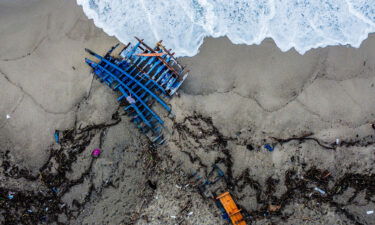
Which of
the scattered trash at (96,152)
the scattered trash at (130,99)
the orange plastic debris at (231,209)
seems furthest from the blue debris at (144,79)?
the orange plastic debris at (231,209)

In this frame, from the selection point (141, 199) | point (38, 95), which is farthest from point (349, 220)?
point (38, 95)

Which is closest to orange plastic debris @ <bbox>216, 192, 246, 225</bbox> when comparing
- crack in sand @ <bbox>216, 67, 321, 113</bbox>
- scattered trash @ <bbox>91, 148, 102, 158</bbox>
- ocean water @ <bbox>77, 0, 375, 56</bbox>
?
crack in sand @ <bbox>216, 67, 321, 113</bbox>

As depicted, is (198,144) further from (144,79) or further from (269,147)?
(144,79)

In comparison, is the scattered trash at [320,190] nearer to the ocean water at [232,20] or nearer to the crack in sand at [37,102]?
the ocean water at [232,20]

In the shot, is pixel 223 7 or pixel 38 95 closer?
pixel 38 95

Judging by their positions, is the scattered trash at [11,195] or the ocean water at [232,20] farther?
the ocean water at [232,20]

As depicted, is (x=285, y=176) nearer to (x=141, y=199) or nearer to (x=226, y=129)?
(x=226, y=129)

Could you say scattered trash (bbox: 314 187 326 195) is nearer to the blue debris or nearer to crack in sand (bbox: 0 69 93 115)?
the blue debris

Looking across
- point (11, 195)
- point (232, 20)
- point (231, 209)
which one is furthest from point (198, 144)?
point (11, 195)
